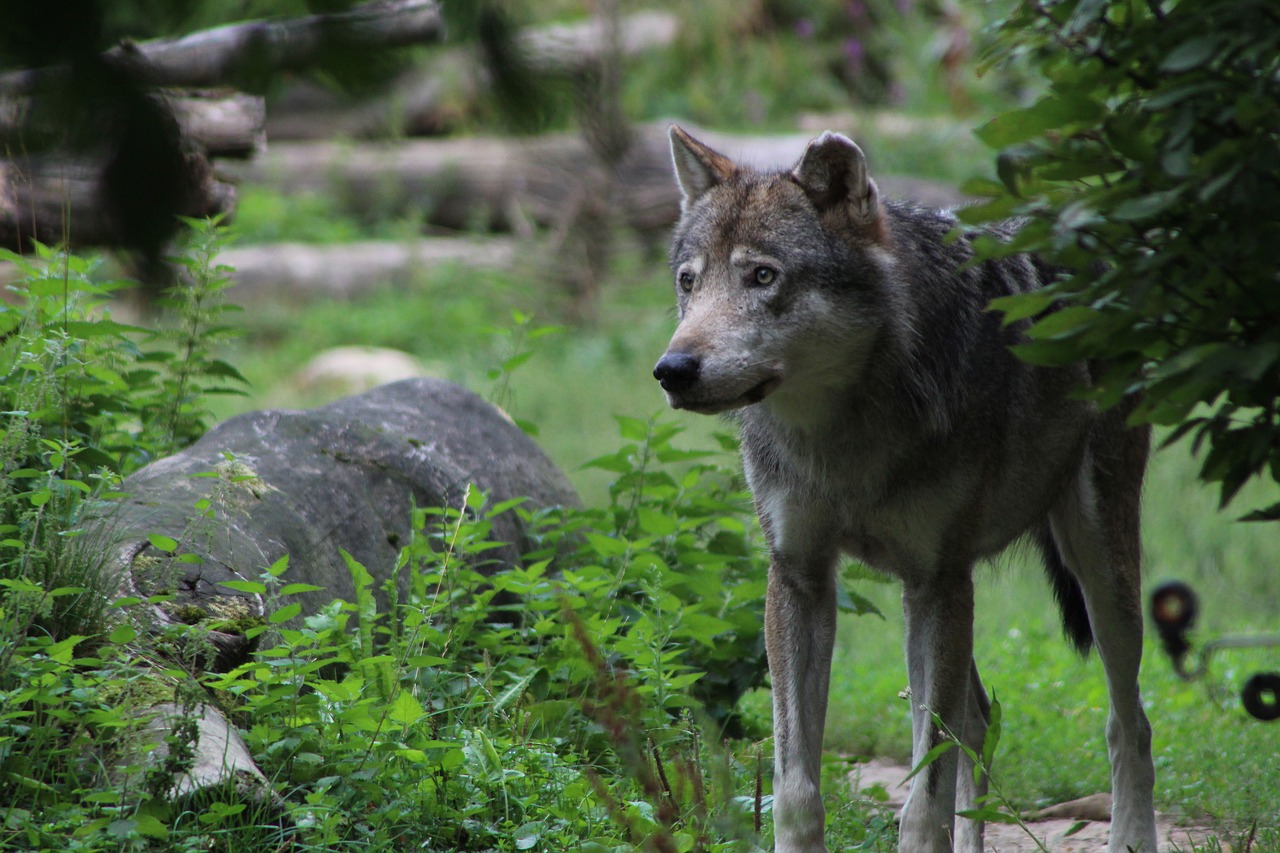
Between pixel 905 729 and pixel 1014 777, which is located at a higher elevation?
pixel 1014 777

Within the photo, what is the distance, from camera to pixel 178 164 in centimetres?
176

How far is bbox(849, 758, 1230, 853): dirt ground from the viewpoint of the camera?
447 centimetres

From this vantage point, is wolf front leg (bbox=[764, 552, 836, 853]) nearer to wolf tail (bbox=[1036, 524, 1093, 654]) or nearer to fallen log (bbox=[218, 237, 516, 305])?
wolf tail (bbox=[1036, 524, 1093, 654])

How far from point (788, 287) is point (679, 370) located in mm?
516

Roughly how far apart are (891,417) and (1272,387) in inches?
63.3

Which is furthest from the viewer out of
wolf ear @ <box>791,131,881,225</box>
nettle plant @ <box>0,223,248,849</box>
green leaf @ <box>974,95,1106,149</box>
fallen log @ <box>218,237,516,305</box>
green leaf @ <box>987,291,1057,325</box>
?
Answer: fallen log @ <box>218,237,516,305</box>

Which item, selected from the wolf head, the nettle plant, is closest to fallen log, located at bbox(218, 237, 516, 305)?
the nettle plant

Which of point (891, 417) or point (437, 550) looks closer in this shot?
point (891, 417)

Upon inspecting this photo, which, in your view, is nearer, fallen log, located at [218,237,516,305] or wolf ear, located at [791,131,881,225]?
wolf ear, located at [791,131,881,225]

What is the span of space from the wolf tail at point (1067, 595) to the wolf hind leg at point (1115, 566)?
20cm

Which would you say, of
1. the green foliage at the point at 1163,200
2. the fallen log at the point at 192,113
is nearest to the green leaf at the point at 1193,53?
the green foliage at the point at 1163,200

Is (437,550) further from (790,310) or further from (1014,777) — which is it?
(1014,777)

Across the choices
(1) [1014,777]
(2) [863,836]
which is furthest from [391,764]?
(1) [1014,777]

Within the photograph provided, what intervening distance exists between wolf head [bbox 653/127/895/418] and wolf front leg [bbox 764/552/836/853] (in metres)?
0.55
